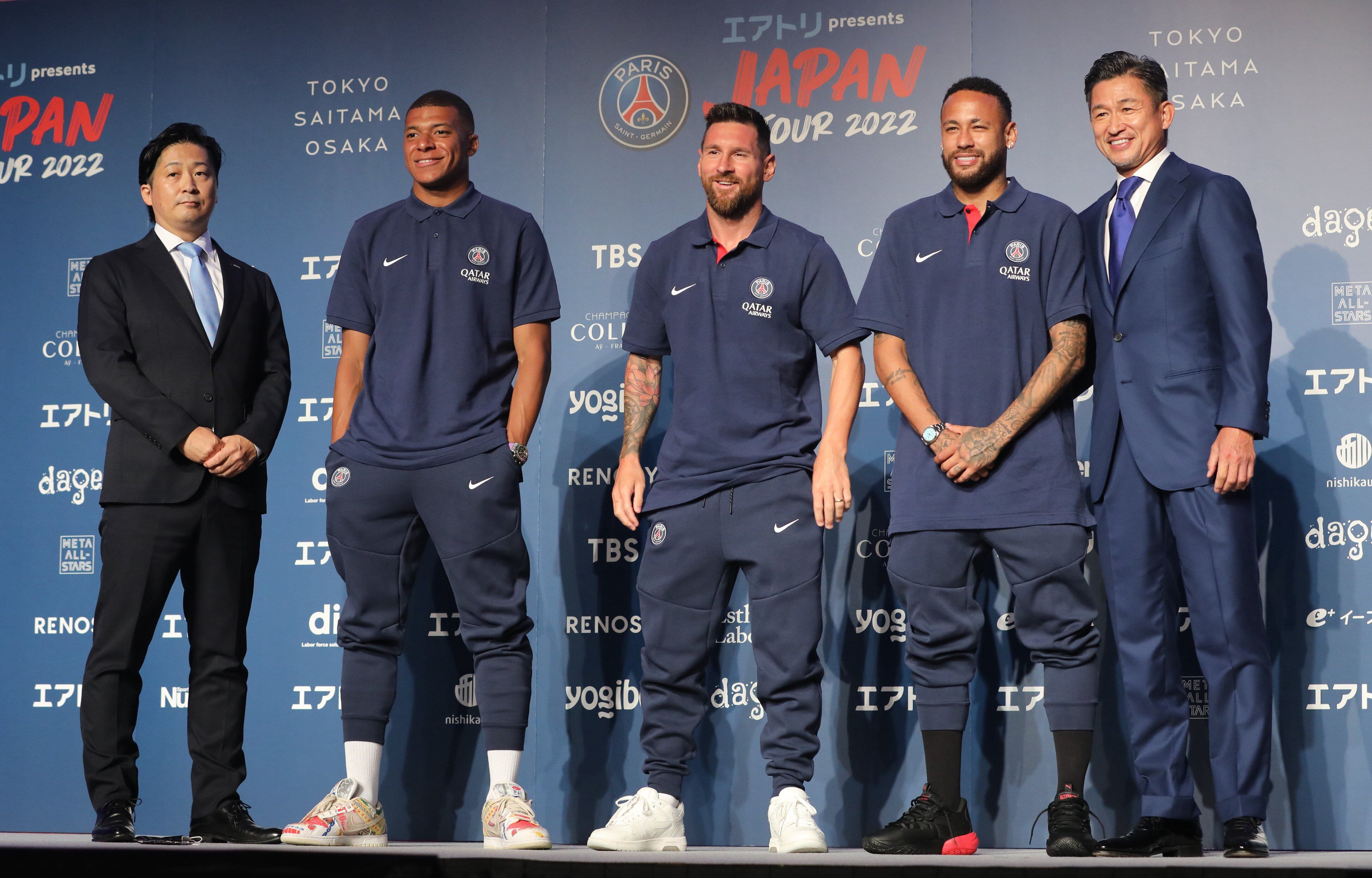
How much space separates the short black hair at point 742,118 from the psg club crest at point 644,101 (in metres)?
0.80

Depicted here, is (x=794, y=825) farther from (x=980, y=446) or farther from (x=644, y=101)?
(x=644, y=101)

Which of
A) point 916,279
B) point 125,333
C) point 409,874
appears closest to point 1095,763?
point 916,279

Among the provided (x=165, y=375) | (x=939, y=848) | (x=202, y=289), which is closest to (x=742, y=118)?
(x=202, y=289)

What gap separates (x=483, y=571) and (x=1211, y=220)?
2.07m

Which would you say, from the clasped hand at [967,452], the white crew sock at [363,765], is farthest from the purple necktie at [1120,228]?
the white crew sock at [363,765]

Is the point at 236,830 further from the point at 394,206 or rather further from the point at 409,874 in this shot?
the point at 394,206

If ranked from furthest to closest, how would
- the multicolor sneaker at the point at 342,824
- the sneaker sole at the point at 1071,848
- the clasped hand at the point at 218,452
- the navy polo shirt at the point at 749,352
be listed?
the clasped hand at the point at 218,452 < the navy polo shirt at the point at 749,352 < the multicolor sneaker at the point at 342,824 < the sneaker sole at the point at 1071,848

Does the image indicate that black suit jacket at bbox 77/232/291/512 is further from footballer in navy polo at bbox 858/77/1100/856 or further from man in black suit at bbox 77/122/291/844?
footballer in navy polo at bbox 858/77/1100/856

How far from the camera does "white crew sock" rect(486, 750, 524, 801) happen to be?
3.28 metres

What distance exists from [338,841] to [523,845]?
0.50 meters

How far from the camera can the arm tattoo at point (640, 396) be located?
3438 mm

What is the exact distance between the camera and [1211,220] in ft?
10.5

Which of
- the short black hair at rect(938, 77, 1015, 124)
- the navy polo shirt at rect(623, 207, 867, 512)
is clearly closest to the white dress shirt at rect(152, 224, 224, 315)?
the navy polo shirt at rect(623, 207, 867, 512)

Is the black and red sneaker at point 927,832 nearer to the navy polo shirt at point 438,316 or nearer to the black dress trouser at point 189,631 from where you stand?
the navy polo shirt at point 438,316
